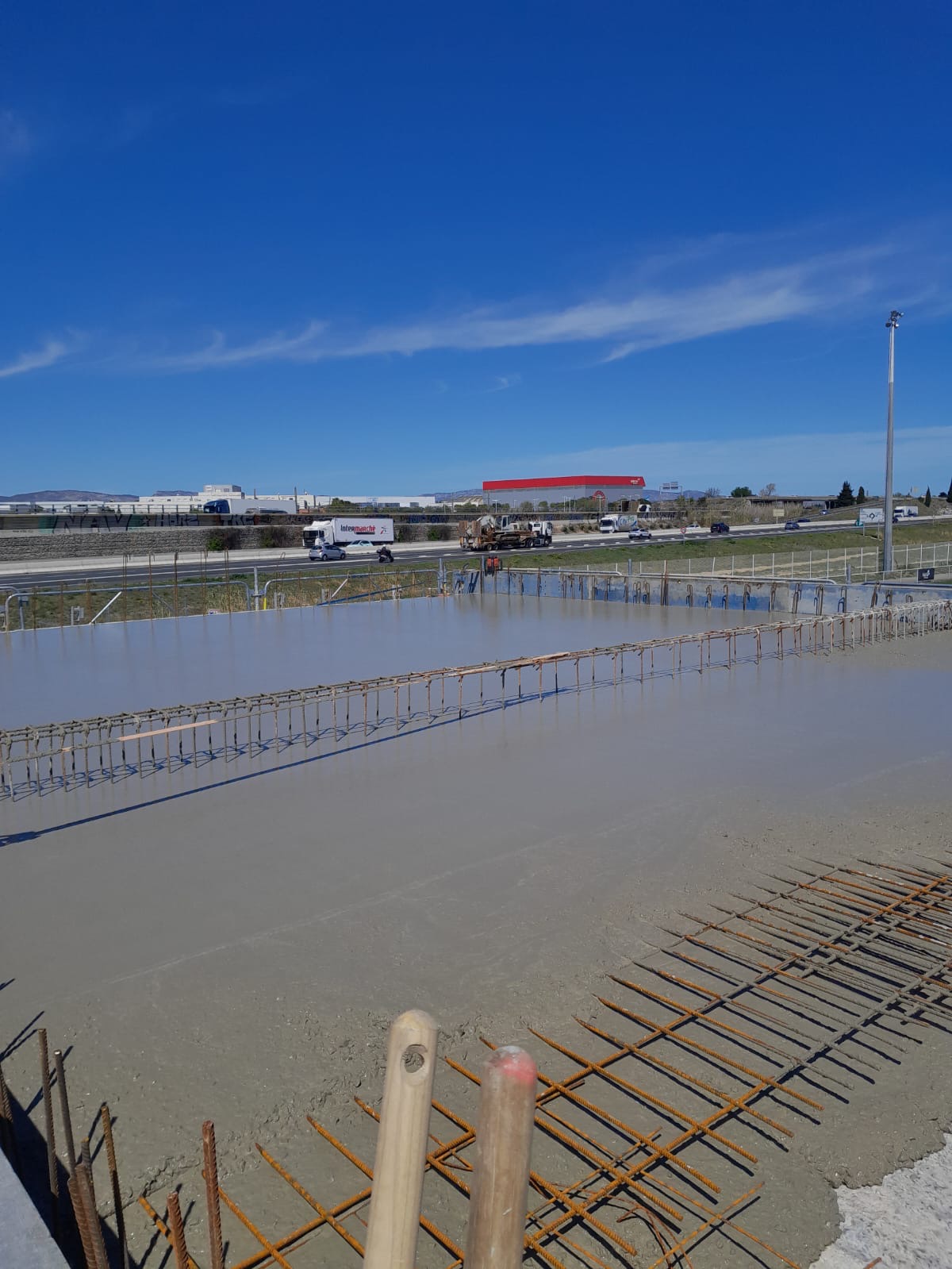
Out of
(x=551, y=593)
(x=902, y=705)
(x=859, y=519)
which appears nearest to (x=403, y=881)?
(x=902, y=705)

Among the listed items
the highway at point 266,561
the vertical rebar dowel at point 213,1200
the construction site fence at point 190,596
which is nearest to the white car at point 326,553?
the highway at point 266,561

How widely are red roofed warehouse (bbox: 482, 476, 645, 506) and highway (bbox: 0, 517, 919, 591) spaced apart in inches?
1069

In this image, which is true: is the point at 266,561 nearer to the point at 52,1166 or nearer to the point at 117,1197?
the point at 52,1166

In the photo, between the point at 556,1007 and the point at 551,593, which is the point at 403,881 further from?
the point at 551,593

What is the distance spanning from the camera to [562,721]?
40.4 feet

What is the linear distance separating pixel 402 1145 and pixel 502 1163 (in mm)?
174

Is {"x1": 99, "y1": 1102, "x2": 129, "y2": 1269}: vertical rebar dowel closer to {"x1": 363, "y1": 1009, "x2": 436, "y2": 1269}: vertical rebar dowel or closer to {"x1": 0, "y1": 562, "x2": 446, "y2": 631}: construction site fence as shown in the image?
{"x1": 363, "y1": 1009, "x2": 436, "y2": 1269}: vertical rebar dowel

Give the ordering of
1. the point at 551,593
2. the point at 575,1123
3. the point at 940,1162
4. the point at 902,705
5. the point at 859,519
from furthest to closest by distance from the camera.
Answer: the point at 859,519
the point at 551,593
the point at 902,705
the point at 575,1123
the point at 940,1162

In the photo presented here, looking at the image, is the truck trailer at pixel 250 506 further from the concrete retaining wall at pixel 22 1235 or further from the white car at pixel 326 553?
the concrete retaining wall at pixel 22 1235

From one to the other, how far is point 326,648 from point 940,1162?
14.8 metres

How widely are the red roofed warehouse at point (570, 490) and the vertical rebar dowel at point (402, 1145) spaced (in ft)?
256

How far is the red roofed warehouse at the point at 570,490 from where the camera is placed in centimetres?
8100

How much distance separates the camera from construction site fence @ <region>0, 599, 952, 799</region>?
394 inches

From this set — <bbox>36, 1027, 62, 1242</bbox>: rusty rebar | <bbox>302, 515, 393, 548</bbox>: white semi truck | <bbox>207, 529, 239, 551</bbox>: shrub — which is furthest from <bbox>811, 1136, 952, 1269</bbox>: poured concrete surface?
<bbox>207, 529, 239, 551</bbox>: shrub
